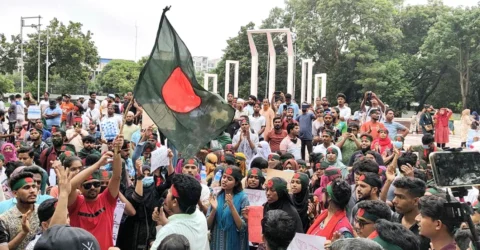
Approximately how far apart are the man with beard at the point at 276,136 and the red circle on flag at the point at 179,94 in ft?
16.9

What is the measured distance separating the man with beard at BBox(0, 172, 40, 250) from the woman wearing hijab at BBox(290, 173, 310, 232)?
2.55 metres

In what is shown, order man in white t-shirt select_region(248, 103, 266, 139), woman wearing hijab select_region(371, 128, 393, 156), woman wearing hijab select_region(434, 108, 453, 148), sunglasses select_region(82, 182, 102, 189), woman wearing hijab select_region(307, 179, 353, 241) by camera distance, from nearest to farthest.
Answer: woman wearing hijab select_region(307, 179, 353, 241) < sunglasses select_region(82, 182, 102, 189) < woman wearing hijab select_region(371, 128, 393, 156) < man in white t-shirt select_region(248, 103, 266, 139) < woman wearing hijab select_region(434, 108, 453, 148)

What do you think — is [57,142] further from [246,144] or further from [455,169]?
[455,169]

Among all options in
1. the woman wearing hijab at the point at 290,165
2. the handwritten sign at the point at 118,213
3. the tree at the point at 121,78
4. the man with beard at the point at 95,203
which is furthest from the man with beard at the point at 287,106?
the tree at the point at 121,78

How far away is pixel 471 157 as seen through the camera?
325 centimetres

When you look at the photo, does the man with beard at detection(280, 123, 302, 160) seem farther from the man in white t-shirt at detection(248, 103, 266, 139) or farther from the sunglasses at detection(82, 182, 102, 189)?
the sunglasses at detection(82, 182, 102, 189)

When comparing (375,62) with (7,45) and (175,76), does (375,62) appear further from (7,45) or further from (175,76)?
(175,76)

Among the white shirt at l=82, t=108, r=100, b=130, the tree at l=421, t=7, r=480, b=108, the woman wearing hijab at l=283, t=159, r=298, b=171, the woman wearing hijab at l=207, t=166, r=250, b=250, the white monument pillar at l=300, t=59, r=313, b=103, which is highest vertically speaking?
the tree at l=421, t=7, r=480, b=108

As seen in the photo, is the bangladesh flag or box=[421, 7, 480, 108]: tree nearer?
the bangladesh flag

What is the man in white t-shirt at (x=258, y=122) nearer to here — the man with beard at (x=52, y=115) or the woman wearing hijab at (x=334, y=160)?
the woman wearing hijab at (x=334, y=160)

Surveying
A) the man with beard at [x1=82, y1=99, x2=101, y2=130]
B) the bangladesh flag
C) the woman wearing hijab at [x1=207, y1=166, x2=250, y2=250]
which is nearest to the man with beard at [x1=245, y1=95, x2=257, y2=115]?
the man with beard at [x1=82, y1=99, x2=101, y2=130]

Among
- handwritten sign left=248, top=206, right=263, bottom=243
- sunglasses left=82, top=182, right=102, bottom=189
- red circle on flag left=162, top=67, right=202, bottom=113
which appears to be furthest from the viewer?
red circle on flag left=162, top=67, right=202, bottom=113

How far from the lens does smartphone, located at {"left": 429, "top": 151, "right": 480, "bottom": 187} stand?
3178 millimetres

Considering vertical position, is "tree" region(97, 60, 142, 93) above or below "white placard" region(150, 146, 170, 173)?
above
